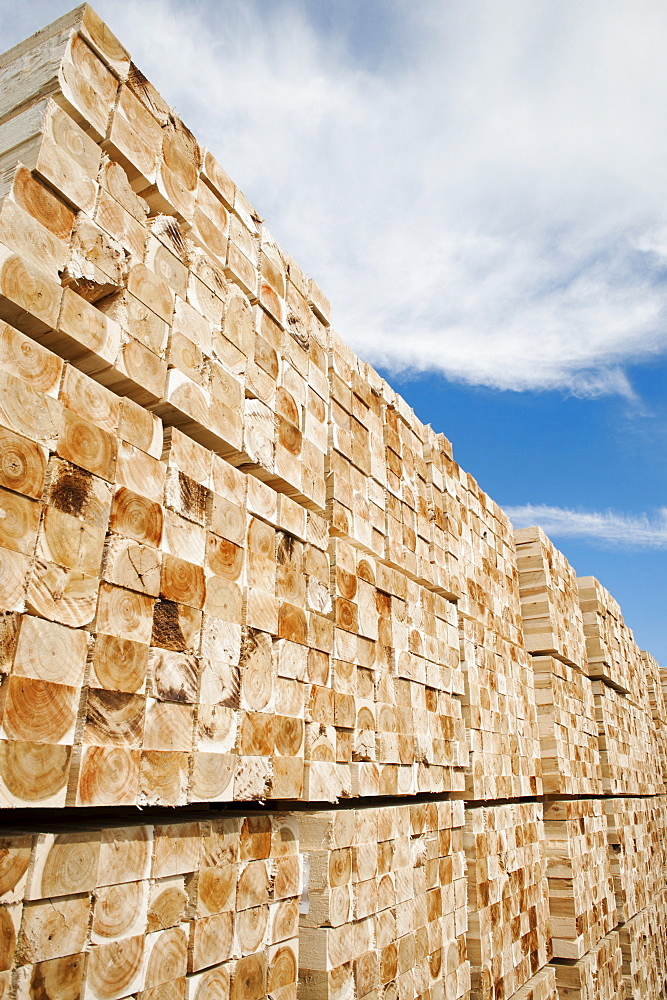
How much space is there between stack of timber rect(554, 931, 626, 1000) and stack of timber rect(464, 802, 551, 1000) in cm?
26

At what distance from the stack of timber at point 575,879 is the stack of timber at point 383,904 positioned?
6.88 ft

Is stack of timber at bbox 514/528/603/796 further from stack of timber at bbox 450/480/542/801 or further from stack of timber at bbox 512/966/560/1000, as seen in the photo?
stack of timber at bbox 512/966/560/1000

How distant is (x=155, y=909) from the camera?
5.60 feet

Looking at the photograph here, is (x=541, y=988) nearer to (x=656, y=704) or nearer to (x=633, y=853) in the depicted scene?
(x=633, y=853)

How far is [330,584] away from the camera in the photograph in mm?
2770

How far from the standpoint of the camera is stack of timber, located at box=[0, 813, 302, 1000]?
141 cm

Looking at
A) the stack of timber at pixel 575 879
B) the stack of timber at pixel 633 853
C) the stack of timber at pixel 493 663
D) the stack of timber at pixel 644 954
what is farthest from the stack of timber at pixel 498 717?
the stack of timber at pixel 644 954

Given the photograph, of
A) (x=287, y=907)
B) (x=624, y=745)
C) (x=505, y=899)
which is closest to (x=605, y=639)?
(x=624, y=745)

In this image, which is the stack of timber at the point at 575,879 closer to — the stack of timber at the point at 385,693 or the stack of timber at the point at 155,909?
the stack of timber at the point at 385,693

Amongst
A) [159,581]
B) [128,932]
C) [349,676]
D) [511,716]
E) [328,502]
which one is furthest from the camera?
[511,716]

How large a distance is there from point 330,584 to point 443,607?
1.36m

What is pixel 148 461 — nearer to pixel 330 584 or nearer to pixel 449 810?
pixel 330 584

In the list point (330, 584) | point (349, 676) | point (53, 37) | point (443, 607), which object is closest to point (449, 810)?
point (443, 607)

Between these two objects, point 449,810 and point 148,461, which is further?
point 449,810
